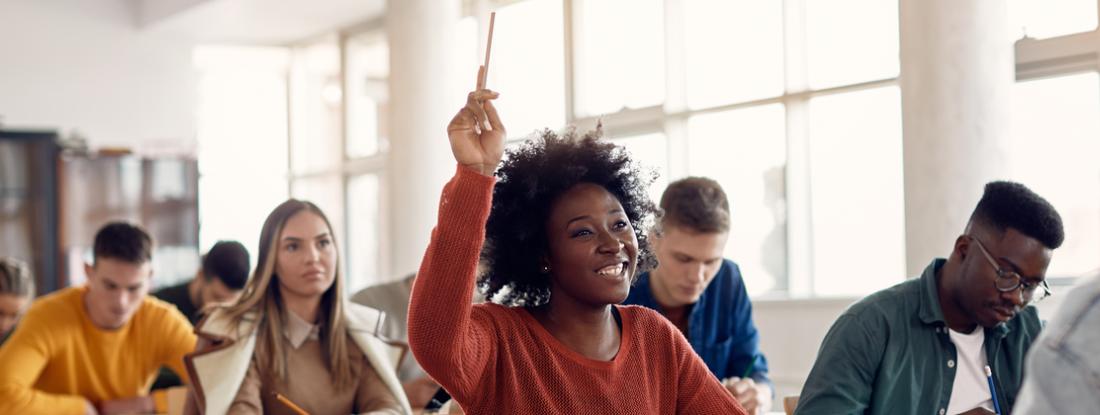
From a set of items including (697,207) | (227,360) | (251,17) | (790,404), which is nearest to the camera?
(790,404)

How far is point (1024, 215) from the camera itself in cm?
257

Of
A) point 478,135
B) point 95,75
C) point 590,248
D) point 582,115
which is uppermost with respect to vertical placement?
point 95,75

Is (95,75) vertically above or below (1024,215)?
above

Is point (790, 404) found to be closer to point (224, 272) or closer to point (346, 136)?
point (224, 272)

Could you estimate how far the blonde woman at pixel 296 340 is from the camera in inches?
133

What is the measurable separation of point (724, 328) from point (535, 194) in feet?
5.84

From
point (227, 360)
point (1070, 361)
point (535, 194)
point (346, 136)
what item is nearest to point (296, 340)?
point (227, 360)

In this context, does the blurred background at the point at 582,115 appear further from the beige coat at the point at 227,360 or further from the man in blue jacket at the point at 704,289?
the beige coat at the point at 227,360

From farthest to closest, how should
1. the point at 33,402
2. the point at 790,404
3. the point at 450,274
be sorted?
the point at 33,402 < the point at 790,404 < the point at 450,274

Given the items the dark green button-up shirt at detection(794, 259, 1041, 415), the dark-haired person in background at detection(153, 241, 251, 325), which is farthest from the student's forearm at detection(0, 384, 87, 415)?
the dark green button-up shirt at detection(794, 259, 1041, 415)

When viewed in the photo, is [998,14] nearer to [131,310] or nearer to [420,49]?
[131,310]

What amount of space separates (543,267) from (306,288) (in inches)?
69.2

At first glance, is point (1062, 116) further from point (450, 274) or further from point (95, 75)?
point (95, 75)

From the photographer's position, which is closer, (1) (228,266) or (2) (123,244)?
(2) (123,244)
